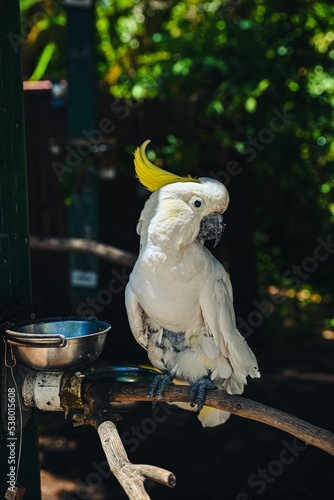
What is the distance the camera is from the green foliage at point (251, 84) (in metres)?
4.72

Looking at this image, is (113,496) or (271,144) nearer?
(113,496)

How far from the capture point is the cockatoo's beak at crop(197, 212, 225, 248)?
7.13 feet

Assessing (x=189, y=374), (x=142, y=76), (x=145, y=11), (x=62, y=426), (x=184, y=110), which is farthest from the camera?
(x=145, y=11)

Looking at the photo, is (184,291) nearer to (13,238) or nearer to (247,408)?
(247,408)

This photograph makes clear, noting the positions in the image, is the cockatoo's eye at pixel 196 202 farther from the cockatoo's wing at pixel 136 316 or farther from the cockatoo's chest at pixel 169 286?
the cockatoo's wing at pixel 136 316

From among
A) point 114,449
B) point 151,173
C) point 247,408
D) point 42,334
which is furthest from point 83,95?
point 114,449

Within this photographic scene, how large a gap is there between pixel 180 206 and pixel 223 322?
46 centimetres

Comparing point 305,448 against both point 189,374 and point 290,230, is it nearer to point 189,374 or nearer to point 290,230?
point 189,374

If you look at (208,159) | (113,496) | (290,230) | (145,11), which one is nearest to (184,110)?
(208,159)

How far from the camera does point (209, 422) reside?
257 cm

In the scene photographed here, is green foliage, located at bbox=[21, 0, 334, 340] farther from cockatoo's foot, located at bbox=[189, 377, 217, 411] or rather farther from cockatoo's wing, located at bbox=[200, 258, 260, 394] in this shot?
cockatoo's foot, located at bbox=[189, 377, 217, 411]

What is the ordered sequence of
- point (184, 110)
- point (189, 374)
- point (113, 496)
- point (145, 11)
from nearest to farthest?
point (189, 374), point (113, 496), point (184, 110), point (145, 11)

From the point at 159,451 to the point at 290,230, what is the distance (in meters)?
3.94

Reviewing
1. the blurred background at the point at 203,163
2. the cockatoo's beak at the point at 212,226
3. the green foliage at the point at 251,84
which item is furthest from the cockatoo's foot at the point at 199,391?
the green foliage at the point at 251,84
